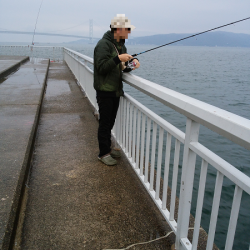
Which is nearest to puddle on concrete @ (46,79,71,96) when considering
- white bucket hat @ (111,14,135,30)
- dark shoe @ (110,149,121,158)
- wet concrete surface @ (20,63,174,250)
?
wet concrete surface @ (20,63,174,250)

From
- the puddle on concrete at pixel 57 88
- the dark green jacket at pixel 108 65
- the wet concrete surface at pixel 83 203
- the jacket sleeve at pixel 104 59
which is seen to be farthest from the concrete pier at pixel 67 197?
the puddle on concrete at pixel 57 88

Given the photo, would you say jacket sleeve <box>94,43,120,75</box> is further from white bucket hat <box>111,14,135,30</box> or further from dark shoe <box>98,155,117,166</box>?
dark shoe <box>98,155,117,166</box>

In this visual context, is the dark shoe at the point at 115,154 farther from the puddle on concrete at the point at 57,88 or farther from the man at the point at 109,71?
the puddle on concrete at the point at 57,88

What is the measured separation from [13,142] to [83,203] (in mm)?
1523

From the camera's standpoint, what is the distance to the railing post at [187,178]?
5.82 feet

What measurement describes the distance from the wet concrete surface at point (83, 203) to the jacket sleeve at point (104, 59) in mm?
1217

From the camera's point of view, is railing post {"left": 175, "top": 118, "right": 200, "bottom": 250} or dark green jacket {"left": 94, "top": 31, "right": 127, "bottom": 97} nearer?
railing post {"left": 175, "top": 118, "right": 200, "bottom": 250}

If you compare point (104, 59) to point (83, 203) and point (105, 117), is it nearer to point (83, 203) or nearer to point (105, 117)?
point (105, 117)

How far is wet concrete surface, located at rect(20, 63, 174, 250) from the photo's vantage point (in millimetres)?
2252

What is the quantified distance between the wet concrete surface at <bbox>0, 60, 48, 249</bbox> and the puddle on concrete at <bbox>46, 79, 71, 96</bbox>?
2.01 feet

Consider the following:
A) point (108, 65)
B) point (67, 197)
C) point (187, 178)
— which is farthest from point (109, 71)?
point (187, 178)

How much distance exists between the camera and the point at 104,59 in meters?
2.96

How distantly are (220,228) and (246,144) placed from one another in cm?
304

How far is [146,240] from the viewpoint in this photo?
2.25m
